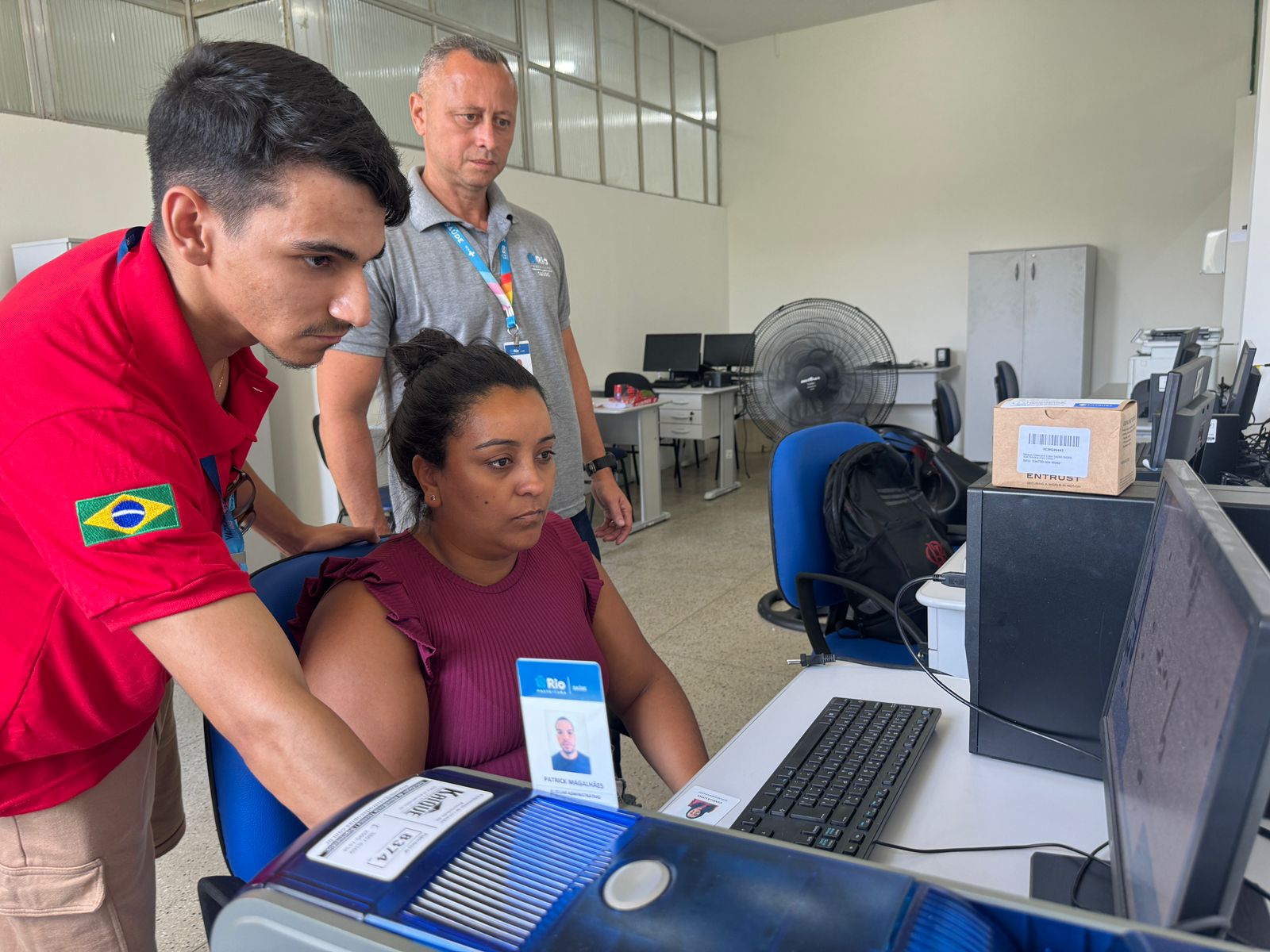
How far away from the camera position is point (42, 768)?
34.8 inches

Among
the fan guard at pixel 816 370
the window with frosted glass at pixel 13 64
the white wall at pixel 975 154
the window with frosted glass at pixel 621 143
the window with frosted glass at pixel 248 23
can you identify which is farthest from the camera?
the window with frosted glass at pixel 621 143

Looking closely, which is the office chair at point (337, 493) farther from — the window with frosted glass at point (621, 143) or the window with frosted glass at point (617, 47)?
the window with frosted glass at point (617, 47)

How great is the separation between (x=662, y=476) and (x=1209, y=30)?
525 centimetres

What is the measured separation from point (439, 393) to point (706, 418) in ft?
17.2

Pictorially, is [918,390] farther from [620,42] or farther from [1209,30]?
[620,42]

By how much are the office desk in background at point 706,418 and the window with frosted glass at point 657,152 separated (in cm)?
229

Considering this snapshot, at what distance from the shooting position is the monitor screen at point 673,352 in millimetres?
6914

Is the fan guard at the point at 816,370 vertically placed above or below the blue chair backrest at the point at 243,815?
above

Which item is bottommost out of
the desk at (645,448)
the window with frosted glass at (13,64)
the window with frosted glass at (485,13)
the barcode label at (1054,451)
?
the desk at (645,448)

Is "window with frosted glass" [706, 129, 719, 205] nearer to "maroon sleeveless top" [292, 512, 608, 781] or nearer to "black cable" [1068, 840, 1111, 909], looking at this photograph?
"maroon sleeveless top" [292, 512, 608, 781]

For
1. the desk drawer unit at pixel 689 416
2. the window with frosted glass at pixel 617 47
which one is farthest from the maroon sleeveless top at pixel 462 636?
the window with frosted glass at pixel 617 47

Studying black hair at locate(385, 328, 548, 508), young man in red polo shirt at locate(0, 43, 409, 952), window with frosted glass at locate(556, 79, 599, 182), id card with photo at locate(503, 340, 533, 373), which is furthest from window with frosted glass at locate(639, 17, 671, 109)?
young man in red polo shirt at locate(0, 43, 409, 952)

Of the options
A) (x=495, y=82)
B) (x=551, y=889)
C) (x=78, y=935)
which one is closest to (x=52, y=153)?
(x=495, y=82)

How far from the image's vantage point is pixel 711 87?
8531 mm
